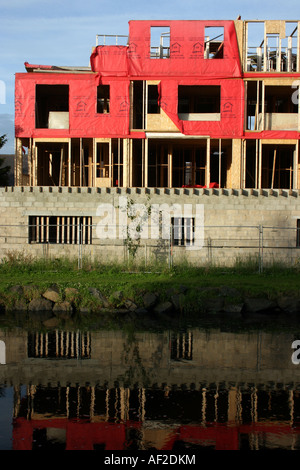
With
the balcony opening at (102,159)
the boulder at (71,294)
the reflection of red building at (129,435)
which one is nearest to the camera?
the reflection of red building at (129,435)

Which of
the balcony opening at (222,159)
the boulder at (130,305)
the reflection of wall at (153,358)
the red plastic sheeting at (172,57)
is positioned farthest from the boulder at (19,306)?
the balcony opening at (222,159)

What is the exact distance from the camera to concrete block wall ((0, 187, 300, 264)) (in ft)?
73.9

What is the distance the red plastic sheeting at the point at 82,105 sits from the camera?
2661cm

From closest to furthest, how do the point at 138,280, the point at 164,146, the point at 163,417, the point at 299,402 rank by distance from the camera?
the point at 163,417, the point at 299,402, the point at 138,280, the point at 164,146

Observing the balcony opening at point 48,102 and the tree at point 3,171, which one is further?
the tree at point 3,171

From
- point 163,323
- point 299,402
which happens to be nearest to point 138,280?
point 163,323

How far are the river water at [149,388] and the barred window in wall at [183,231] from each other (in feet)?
25.0

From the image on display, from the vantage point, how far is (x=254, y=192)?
23.1 meters

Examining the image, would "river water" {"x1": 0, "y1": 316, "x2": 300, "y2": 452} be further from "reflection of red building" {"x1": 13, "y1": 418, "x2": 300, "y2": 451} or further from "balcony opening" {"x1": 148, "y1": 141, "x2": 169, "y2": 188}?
"balcony opening" {"x1": 148, "y1": 141, "x2": 169, "y2": 188}

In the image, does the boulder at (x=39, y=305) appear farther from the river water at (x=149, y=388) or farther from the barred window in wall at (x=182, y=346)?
the barred window in wall at (x=182, y=346)

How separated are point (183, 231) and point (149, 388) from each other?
1364cm

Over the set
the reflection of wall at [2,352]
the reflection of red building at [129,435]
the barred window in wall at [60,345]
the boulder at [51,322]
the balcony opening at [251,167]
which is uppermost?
the balcony opening at [251,167]

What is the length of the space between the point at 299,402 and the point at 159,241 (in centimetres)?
1347

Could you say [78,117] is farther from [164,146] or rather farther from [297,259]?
[297,259]
